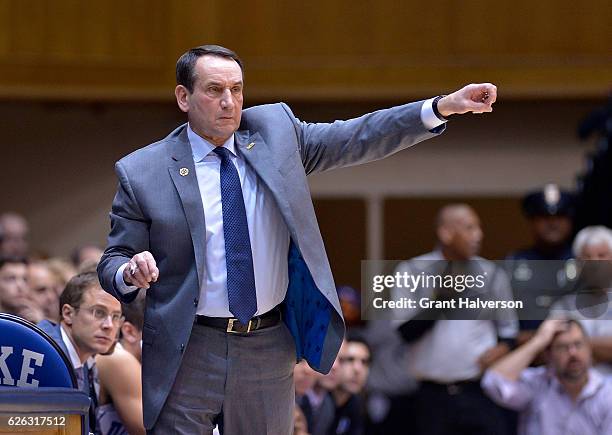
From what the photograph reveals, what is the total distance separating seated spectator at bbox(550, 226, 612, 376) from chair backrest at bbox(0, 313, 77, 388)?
2193 millimetres

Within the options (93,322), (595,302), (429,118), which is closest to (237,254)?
(429,118)

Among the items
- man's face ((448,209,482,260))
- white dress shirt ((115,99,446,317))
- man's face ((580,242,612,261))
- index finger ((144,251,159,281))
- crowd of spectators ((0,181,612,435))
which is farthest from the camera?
man's face ((448,209,482,260))

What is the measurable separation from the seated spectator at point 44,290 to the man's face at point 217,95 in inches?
103

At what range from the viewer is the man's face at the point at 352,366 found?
5.42 m

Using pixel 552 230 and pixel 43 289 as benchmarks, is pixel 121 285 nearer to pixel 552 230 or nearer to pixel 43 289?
pixel 43 289

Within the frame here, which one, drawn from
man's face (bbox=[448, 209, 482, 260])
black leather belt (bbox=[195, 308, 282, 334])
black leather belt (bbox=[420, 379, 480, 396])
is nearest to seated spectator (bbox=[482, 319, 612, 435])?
black leather belt (bbox=[420, 379, 480, 396])

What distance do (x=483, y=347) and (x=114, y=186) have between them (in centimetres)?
401

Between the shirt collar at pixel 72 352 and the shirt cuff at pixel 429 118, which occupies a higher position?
the shirt cuff at pixel 429 118

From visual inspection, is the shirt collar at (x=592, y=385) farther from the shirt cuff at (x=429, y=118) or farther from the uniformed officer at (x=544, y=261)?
the shirt cuff at (x=429, y=118)

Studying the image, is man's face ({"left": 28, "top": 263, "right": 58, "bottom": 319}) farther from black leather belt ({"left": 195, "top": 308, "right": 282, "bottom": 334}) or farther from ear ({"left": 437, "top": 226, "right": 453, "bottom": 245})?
black leather belt ({"left": 195, "top": 308, "right": 282, "bottom": 334})

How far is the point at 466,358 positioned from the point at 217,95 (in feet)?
8.77

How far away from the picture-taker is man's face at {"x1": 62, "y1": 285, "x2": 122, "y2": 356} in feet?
12.1

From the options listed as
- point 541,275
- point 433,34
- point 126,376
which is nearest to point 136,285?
point 126,376

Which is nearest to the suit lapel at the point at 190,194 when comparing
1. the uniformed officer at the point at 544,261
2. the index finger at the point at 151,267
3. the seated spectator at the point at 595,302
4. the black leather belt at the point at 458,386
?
the index finger at the point at 151,267
